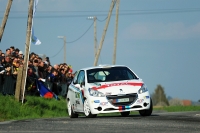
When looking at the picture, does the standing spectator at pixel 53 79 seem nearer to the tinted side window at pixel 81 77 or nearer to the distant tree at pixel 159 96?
the tinted side window at pixel 81 77

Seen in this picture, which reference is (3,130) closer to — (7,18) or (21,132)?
(21,132)

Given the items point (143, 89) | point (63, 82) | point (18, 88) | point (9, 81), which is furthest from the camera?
point (63, 82)

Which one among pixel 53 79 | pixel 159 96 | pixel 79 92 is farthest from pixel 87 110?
pixel 159 96

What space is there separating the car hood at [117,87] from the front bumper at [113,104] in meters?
0.14

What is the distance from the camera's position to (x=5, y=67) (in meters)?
26.2

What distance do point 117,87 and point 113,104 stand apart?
19.8 inches

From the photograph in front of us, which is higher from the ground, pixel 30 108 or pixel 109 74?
pixel 109 74

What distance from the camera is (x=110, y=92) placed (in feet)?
67.2

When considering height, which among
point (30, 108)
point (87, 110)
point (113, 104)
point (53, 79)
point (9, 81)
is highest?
point (53, 79)

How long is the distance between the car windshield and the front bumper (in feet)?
3.55

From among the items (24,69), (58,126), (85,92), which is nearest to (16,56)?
(24,69)

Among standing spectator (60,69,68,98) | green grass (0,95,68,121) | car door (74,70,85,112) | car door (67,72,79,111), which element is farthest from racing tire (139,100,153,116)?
standing spectator (60,69,68,98)

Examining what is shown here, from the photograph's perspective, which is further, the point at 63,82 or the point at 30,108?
the point at 63,82

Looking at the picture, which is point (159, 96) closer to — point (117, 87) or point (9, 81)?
point (9, 81)
